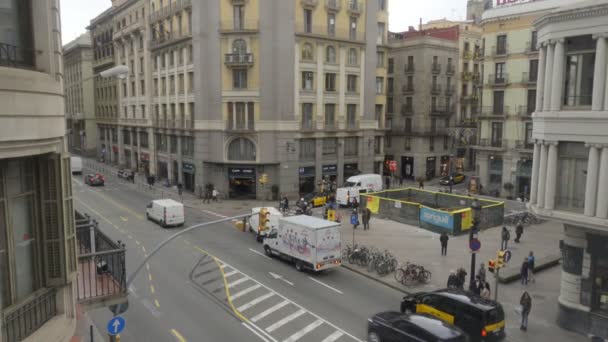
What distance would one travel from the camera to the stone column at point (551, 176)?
19141 mm

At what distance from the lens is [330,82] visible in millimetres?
53688

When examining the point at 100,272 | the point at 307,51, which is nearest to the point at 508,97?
the point at 307,51

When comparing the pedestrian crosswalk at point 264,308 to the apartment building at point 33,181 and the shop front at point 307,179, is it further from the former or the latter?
the shop front at point 307,179

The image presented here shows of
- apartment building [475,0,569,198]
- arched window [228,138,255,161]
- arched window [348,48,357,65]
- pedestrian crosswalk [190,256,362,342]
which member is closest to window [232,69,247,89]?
arched window [228,138,255,161]

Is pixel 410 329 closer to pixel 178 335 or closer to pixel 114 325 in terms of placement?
pixel 178 335

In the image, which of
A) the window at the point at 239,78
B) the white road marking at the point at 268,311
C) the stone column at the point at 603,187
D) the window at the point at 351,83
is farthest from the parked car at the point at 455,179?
the stone column at the point at 603,187

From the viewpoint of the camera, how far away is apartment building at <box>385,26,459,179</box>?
218 ft

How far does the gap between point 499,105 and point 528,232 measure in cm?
1920

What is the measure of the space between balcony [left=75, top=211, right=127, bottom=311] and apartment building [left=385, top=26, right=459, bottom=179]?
2257 inches

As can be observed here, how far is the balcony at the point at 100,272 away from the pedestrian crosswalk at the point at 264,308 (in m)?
7.98

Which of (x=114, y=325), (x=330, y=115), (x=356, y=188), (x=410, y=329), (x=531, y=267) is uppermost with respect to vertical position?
(x=330, y=115)

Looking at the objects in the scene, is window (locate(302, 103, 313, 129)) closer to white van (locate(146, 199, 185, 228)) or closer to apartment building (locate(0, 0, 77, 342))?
white van (locate(146, 199, 185, 228))

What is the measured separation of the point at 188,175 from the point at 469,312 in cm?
4410

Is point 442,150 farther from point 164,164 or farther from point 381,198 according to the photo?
point 164,164
